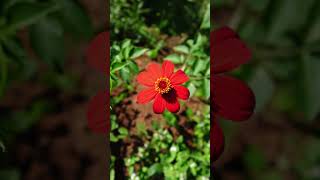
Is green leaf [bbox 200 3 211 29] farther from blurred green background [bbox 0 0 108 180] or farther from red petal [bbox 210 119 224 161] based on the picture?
blurred green background [bbox 0 0 108 180]

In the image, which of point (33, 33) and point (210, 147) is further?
point (33, 33)

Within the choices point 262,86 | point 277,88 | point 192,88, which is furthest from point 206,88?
point 277,88

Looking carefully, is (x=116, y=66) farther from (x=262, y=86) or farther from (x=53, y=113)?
(x=53, y=113)

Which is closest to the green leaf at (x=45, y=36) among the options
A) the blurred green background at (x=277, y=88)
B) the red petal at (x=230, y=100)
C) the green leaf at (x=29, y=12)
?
the green leaf at (x=29, y=12)

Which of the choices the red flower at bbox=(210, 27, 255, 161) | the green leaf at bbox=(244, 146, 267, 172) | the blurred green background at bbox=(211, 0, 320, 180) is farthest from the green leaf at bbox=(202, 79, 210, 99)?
the green leaf at bbox=(244, 146, 267, 172)

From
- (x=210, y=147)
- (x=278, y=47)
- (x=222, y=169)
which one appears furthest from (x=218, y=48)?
(x=222, y=169)

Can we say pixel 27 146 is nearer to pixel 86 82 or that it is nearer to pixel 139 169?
pixel 86 82

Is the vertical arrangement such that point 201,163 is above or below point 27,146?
above
